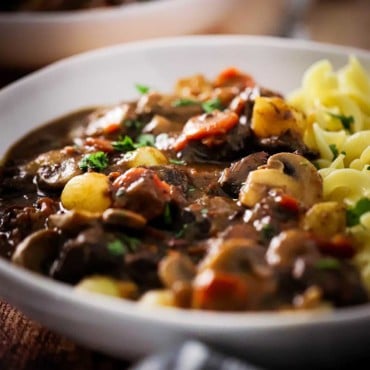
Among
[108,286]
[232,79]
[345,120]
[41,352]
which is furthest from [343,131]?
[41,352]

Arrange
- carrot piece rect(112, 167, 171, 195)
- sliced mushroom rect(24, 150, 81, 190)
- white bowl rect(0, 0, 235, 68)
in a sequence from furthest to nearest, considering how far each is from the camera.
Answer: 1. white bowl rect(0, 0, 235, 68)
2. sliced mushroom rect(24, 150, 81, 190)
3. carrot piece rect(112, 167, 171, 195)

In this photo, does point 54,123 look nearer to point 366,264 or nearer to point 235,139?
point 235,139

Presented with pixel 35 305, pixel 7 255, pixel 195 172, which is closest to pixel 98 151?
pixel 195 172

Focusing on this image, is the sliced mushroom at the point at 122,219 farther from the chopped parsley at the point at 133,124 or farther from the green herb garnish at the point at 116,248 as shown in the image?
the chopped parsley at the point at 133,124

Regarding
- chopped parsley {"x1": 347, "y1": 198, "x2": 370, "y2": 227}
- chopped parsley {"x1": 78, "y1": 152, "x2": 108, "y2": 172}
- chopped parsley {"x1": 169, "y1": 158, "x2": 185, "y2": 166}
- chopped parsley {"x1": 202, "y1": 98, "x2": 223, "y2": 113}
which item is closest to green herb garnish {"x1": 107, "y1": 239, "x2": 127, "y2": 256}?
chopped parsley {"x1": 78, "y1": 152, "x2": 108, "y2": 172}

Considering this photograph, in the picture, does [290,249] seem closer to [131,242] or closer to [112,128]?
[131,242]

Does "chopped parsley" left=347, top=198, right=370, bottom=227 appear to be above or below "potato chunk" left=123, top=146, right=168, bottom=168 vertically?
above

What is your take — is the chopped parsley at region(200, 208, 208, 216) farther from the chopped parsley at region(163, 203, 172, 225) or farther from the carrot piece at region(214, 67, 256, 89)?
the carrot piece at region(214, 67, 256, 89)
